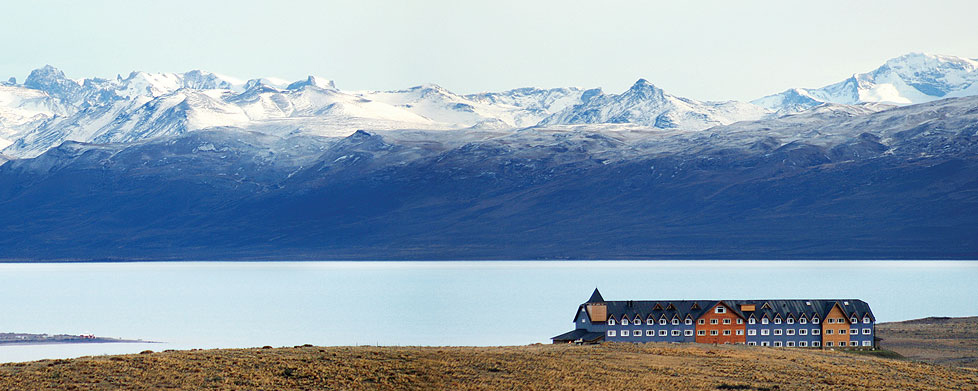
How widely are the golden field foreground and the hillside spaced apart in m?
21.8

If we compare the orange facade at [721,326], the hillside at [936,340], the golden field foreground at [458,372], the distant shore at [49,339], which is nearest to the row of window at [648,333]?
the orange facade at [721,326]

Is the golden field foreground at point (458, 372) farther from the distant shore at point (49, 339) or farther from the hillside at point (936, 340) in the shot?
the distant shore at point (49, 339)

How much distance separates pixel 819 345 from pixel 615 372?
38.1 metres

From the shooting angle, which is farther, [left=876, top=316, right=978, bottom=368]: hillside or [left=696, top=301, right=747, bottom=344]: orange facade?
[left=696, top=301, right=747, bottom=344]: orange facade

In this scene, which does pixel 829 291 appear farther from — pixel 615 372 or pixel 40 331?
pixel 615 372

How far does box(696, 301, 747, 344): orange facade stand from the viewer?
3634 inches

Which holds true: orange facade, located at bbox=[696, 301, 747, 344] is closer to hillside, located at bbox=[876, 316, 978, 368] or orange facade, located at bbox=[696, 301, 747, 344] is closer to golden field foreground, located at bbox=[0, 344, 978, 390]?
hillside, located at bbox=[876, 316, 978, 368]

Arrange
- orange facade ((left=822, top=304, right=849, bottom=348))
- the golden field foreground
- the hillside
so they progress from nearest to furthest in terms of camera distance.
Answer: the golden field foreground, the hillside, orange facade ((left=822, top=304, right=849, bottom=348))

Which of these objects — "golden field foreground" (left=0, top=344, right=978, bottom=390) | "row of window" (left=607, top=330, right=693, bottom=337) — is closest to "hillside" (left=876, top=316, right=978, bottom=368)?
"row of window" (left=607, top=330, right=693, bottom=337)

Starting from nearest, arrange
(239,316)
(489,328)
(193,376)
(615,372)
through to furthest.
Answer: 1. (193,376)
2. (615,372)
3. (489,328)
4. (239,316)

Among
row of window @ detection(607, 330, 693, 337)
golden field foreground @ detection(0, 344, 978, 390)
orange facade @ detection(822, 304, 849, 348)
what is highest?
orange facade @ detection(822, 304, 849, 348)

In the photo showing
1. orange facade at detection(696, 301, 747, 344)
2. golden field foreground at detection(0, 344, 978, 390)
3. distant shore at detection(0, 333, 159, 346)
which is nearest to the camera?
golden field foreground at detection(0, 344, 978, 390)

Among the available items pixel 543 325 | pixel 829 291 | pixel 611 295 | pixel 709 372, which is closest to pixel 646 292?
pixel 611 295

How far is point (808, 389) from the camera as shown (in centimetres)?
5691
